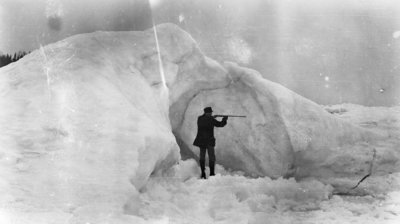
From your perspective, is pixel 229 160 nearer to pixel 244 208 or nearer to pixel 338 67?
pixel 244 208

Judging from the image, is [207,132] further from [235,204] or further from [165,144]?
[235,204]

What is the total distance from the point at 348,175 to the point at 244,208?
136 inches

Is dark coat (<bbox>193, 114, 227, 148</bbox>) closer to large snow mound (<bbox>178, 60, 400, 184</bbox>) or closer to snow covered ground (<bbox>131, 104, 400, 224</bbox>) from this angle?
snow covered ground (<bbox>131, 104, 400, 224</bbox>)

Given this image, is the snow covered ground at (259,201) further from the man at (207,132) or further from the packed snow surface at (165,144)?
the man at (207,132)

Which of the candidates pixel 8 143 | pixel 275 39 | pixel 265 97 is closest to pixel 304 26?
pixel 275 39

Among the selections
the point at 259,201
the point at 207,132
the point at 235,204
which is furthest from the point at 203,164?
the point at 235,204

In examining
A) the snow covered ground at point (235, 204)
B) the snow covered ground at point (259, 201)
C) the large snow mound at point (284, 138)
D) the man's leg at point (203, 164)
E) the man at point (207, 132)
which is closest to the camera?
the snow covered ground at point (235, 204)

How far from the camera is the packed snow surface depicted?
4.30 meters

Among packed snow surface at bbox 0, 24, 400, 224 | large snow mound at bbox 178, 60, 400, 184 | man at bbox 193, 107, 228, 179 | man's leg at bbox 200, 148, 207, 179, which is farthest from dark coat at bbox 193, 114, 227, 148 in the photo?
large snow mound at bbox 178, 60, 400, 184

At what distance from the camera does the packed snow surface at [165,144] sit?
169 inches

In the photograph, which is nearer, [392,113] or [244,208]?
[244,208]

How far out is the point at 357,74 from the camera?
723 inches

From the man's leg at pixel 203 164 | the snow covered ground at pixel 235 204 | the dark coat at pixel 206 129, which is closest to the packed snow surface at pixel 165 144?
the snow covered ground at pixel 235 204

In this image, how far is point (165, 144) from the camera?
5.78 m
